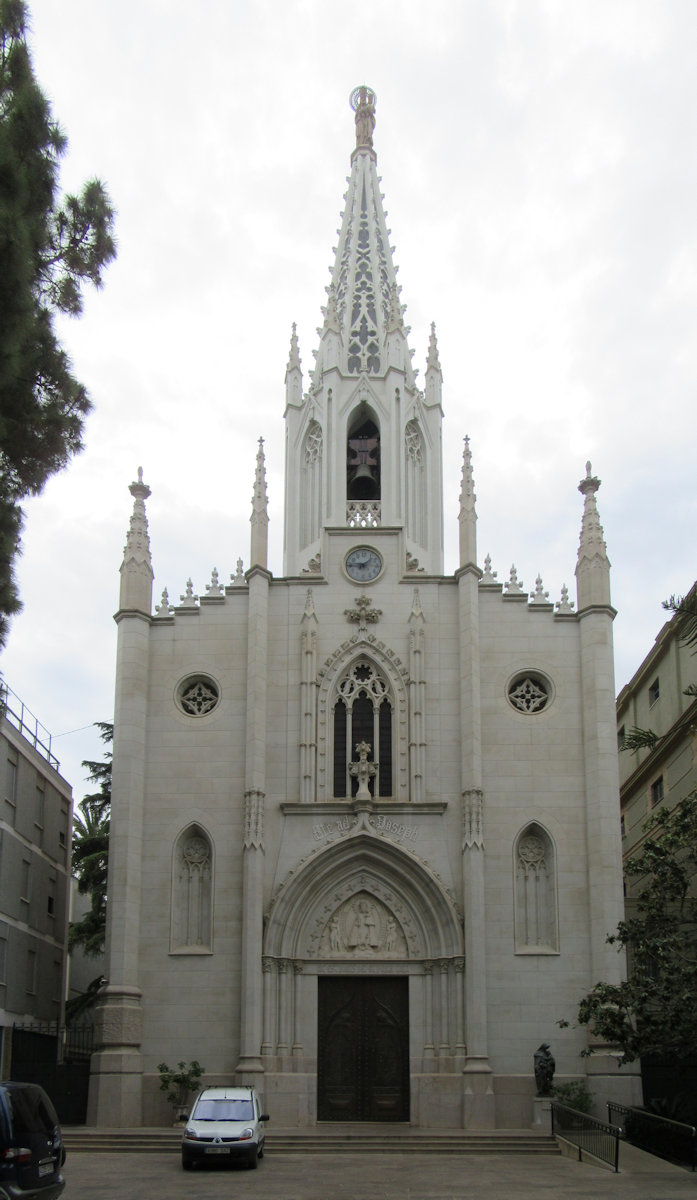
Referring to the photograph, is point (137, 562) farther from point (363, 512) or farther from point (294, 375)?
point (294, 375)

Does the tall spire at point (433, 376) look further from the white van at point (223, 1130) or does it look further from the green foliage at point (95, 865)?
the white van at point (223, 1130)

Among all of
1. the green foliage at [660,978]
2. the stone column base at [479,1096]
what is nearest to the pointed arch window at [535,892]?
the stone column base at [479,1096]

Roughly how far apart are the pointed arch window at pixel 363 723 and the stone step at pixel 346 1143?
26.7 ft

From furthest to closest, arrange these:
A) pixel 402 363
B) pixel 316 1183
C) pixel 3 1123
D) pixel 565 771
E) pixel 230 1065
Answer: pixel 402 363, pixel 565 771, pixel 230 1065, pixel 316 1183, pixel 3 1123

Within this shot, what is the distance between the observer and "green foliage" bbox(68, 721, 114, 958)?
42.9 meters

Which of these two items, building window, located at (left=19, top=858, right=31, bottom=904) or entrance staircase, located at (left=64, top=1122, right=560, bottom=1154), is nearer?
entrance staircase, located at (left=64, top=1122, right=560, bottom=1154)

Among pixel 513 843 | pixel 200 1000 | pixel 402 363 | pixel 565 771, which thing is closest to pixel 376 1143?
pixel 200 1000

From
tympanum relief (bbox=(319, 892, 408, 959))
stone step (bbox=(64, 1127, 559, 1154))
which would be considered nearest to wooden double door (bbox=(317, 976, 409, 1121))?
tympanum relief (bbox=(319, 892, 408, 959))

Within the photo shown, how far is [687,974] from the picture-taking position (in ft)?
75.7

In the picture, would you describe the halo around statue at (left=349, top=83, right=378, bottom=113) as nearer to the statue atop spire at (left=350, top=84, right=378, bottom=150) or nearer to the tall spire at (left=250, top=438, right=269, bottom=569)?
the statue atop spire at (left=350, top=84, right=378, bottom=150)

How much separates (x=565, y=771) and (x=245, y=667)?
26.9ft

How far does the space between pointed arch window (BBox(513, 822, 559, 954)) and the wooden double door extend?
3.06m

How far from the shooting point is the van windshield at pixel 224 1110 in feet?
78.7

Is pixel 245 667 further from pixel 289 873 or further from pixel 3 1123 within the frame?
pixel 3 1123
